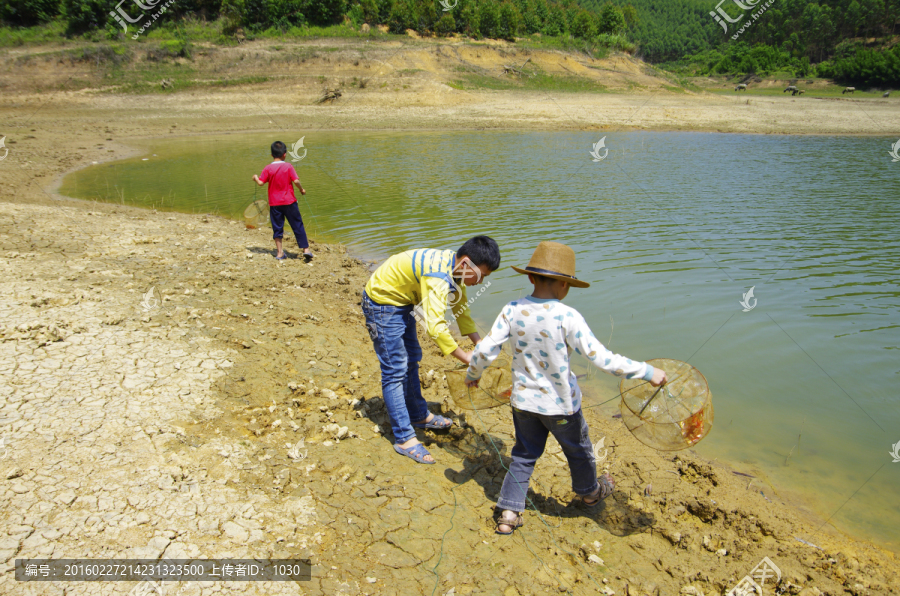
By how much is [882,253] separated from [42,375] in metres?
10.7

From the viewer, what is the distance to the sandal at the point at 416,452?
3686 millimetres

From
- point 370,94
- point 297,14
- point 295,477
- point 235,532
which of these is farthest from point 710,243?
point 297,14

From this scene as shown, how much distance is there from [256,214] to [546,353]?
7911 millimetres

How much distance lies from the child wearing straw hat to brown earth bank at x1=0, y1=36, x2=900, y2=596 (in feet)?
1.53

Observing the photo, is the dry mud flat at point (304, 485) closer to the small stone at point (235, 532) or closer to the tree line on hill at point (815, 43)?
the small stone at point (235, 532)

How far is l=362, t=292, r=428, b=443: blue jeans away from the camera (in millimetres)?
3584

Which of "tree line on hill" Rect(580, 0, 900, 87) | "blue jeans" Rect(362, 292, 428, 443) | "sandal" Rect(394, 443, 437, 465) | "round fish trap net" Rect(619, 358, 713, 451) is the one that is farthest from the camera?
"tree line on hill" Rect(580, 0, 900, 87)

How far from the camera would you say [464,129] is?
2528 cm

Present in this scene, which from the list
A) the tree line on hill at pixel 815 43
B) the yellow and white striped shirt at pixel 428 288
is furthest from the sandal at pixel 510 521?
the tree line on hill at pixel 815 43

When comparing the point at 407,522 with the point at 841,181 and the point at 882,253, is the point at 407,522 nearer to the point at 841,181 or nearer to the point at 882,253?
the point at 882,253

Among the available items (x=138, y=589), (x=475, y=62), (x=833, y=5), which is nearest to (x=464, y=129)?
(x=475, y=62)

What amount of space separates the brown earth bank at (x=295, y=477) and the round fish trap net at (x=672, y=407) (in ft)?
1.66

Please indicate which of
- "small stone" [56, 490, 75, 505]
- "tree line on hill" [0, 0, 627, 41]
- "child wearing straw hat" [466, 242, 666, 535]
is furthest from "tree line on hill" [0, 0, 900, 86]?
"small stone" [56, 490, 75, 505]

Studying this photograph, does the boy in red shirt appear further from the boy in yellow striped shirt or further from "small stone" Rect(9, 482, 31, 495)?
"small stone" Rect(9, 482, 31, 495)
